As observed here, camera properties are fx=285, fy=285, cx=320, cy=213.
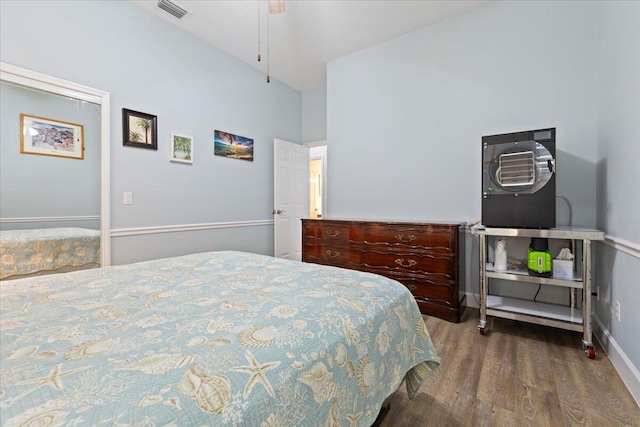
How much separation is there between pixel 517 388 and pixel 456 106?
2.56 m

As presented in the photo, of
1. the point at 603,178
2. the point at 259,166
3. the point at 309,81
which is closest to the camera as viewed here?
the point at 603,178

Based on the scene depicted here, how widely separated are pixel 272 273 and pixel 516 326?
7.48 feet

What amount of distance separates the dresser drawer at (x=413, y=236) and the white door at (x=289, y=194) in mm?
1695

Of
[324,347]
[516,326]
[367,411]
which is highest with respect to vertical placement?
[324,347]

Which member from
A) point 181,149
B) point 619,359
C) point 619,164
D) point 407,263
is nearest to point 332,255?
point 407,263

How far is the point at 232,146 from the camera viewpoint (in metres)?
3.74

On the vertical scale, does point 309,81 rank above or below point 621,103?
above

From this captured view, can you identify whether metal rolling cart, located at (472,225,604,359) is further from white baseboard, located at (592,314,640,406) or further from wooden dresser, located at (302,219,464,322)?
wooden dresser, located at (302,219,464,322)

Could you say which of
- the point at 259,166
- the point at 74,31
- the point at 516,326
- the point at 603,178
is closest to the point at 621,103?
the point at 603,178

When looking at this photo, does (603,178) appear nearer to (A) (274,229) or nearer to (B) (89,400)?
(B) (89,400)

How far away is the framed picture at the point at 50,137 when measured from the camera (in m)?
2.23

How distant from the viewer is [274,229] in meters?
4.27

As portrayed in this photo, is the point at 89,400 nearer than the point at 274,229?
Yes

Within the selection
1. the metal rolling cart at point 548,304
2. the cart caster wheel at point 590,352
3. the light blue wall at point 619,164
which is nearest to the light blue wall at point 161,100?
the metal rolling cart at point 548,304
